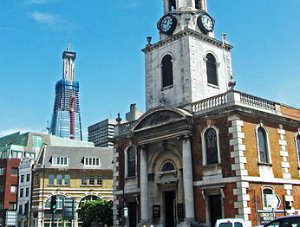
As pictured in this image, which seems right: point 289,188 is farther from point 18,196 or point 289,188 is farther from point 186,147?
point 18,196

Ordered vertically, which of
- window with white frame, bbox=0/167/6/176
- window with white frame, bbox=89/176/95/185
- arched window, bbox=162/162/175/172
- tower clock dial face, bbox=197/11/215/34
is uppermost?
tower clock dial face, bbox=197/11/215/34

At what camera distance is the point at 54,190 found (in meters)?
62.2

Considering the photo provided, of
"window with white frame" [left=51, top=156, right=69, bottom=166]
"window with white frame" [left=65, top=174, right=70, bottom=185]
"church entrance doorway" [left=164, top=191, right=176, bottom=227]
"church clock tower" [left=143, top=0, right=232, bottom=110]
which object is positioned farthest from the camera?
"window with white frame" [left=51, top=156, right=69, bottom=166]

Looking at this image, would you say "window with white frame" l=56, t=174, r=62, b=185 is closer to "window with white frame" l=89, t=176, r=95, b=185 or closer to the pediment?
"window with white frame" l=89, t=176, r=95, b=185

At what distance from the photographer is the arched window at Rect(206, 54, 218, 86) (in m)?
38.5

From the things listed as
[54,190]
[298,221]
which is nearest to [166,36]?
[298,221]

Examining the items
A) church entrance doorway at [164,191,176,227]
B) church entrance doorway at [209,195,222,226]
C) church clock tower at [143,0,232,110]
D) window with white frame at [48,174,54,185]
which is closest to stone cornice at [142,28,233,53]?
church clock tower at [143,0,232,110]

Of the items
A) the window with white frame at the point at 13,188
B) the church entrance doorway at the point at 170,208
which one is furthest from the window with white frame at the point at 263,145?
the window with white frame at the point at 13,188

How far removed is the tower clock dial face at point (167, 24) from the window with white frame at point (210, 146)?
12.4 meters

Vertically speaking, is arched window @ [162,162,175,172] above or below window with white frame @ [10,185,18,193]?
below

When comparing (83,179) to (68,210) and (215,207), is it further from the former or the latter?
(68,210)

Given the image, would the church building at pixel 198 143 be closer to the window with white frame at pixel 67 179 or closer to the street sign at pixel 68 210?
the street sign at pixel 68 210

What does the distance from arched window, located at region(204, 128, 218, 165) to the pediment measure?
247cm

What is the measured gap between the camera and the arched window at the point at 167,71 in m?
38.6
